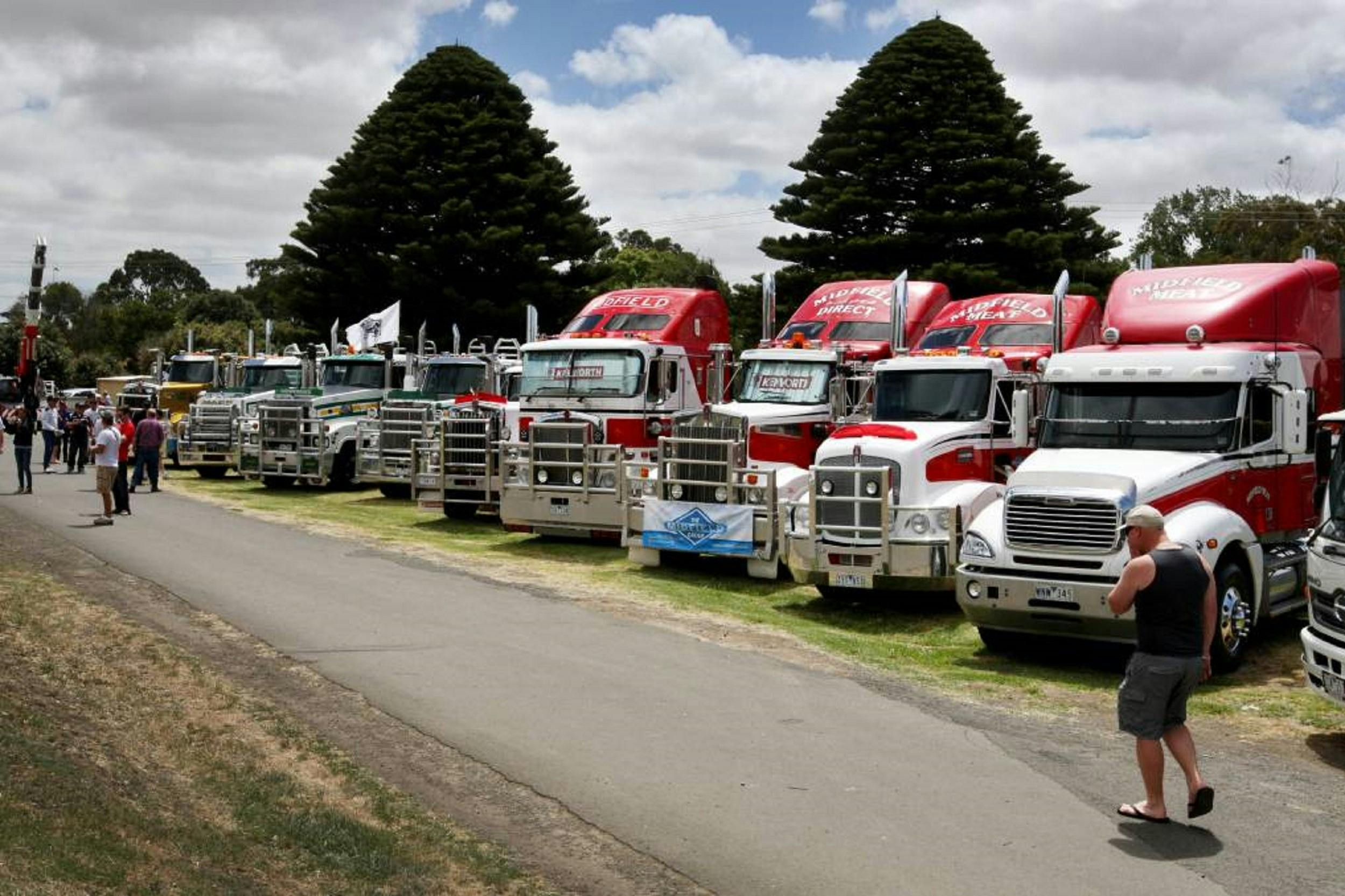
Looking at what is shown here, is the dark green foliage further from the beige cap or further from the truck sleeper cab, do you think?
the beige cap

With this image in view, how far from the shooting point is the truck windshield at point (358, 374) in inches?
1149

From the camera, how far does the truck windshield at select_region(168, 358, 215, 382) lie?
35531 millimetres

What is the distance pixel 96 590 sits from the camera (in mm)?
14273

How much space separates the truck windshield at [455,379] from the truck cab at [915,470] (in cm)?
1192

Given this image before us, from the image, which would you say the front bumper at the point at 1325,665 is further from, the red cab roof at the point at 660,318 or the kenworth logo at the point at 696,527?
the red cab roof at the point at 660,318

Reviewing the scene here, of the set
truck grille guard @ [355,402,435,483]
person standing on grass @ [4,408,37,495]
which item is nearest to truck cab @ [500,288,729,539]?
truck grille guard @ [355,402,435,483]

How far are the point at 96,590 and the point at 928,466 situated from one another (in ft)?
29.7

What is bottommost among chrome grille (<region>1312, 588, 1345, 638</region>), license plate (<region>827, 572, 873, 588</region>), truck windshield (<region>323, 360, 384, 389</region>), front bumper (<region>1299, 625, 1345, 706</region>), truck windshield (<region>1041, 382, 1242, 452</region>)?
license plate (<region>827, 572, 873, 588</region>)

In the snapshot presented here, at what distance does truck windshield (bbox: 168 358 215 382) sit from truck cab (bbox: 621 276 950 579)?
67.9ft

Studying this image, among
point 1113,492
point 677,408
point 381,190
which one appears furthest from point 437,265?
point 1113,492

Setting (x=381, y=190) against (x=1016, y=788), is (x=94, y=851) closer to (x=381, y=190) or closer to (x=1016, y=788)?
(x=1016, y=788)

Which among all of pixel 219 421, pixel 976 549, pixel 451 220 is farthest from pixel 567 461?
pixel 451 220

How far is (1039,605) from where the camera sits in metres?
11.7

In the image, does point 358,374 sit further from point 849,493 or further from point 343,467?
point 849,493
